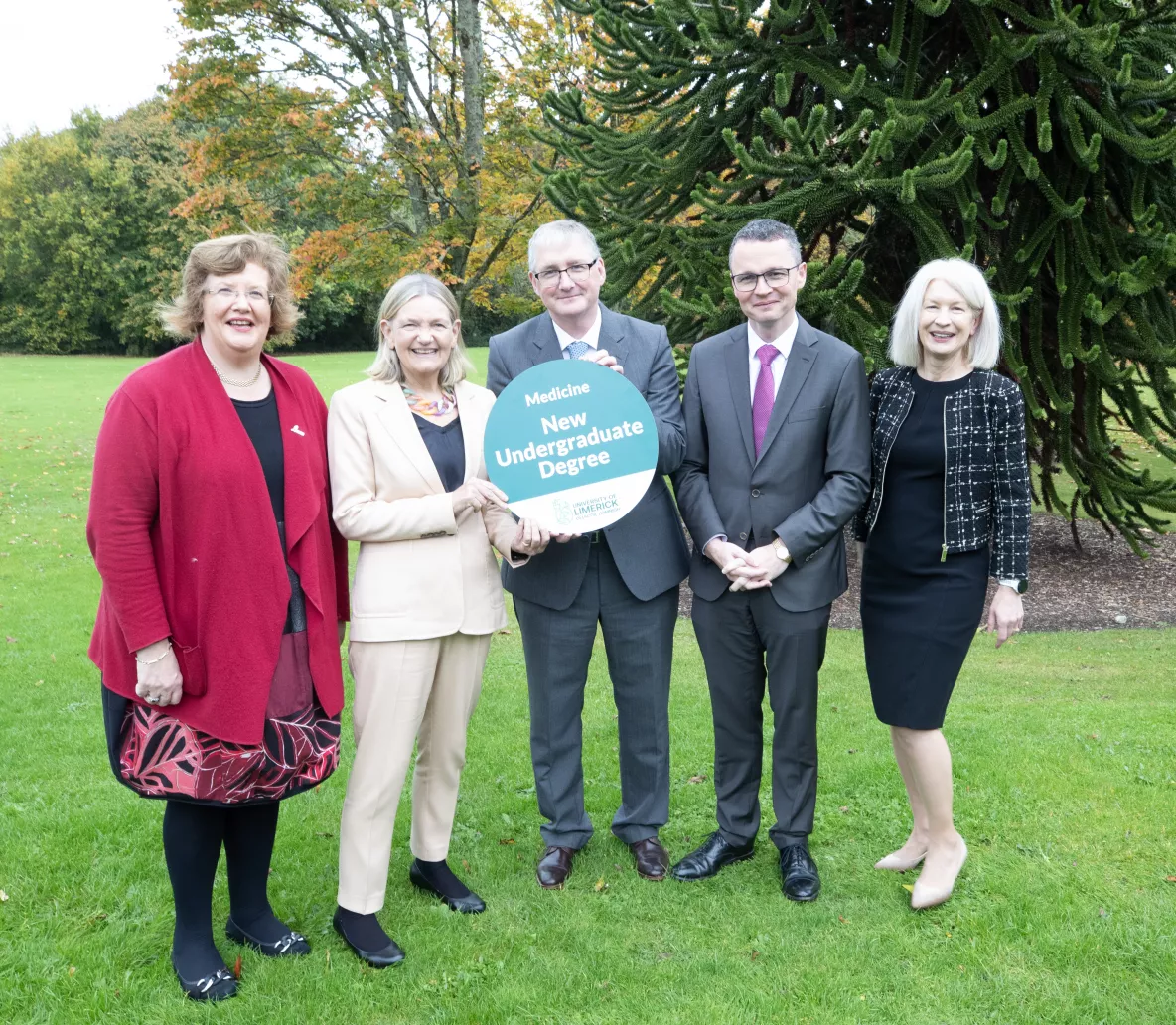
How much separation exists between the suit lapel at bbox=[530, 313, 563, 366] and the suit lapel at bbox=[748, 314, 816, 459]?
32.2 inches

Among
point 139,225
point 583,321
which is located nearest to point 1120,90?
point 583,321

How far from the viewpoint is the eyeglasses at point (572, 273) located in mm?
3480

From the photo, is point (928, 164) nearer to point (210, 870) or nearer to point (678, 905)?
point (678, 905)

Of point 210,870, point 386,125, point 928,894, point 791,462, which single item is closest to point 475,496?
point 791,462

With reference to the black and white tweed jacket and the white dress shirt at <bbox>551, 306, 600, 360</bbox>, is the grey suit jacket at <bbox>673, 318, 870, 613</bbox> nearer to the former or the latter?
the black and white tweed jacket

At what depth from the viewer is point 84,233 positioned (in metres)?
45.7

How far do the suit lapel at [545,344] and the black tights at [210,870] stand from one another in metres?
1.81

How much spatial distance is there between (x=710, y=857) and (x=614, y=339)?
6.72 feet

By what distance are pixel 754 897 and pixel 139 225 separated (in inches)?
1927

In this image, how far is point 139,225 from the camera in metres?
45.3

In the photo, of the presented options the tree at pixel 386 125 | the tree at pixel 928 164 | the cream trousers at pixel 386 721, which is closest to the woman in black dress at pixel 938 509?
the cream trousers at pixel 386 721

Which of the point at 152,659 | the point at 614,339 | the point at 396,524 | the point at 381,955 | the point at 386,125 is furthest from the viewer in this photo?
the point at 386,125

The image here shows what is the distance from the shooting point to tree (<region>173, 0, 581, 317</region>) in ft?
45.1

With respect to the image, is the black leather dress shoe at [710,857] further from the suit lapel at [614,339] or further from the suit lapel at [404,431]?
the suit lapel at [614,339]
